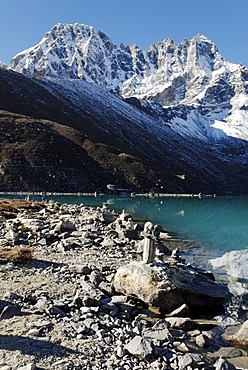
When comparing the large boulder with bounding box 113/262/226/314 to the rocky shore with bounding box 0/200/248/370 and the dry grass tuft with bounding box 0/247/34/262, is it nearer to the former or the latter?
the rocky shore with bounding box 0/200/248/370

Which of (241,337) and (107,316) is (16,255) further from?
(241,337)

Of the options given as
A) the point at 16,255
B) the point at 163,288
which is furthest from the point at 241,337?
A: the point at 16,255

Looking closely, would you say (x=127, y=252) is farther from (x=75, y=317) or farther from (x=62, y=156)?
(x=62, y=156)

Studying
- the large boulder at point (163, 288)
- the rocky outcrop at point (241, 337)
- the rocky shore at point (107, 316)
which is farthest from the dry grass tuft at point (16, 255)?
the rocky outcrop at point (241, 337)

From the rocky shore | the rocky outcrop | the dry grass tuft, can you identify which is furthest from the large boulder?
the dry grass tuft

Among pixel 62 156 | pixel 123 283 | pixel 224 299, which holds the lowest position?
pixel 224 299

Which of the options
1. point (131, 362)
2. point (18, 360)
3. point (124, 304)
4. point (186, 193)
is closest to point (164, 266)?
point (124, 304)
